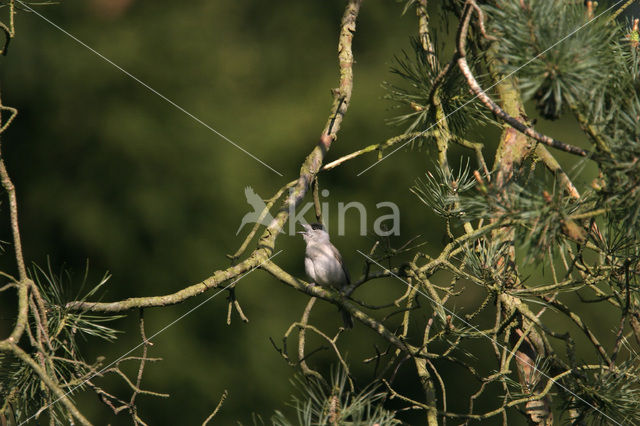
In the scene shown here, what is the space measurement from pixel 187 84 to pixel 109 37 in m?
0.88

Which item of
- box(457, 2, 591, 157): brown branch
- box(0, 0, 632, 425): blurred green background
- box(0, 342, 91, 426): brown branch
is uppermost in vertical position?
box(457, 2, 591, 157): brown branch

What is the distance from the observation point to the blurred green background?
4910mm

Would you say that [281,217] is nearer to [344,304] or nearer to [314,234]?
[344,304]

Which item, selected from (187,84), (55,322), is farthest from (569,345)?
(187,84)

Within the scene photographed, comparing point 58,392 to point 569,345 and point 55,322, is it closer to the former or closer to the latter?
point 55,322

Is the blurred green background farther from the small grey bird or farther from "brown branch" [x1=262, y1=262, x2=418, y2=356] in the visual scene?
"brown branch" [x1=262, y1=262, x2=418, y2=356]

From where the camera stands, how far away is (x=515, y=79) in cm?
135

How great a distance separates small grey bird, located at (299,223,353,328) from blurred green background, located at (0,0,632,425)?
57 cm

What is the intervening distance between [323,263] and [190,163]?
1787 millimetres

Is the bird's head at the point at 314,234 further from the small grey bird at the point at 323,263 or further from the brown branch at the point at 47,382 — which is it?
the brown branch at the point at 47,382

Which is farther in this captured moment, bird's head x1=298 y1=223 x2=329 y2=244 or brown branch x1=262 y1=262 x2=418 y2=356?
bird's head x1=298 y1=223 x2=329 y2=244

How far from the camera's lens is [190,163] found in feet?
17.2

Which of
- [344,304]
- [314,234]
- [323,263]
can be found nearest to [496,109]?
[344,304]

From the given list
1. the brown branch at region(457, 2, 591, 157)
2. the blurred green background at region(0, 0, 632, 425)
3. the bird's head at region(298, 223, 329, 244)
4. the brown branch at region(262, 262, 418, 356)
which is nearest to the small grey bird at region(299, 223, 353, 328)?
the bird's head at region(298, 223, 329, 244)
